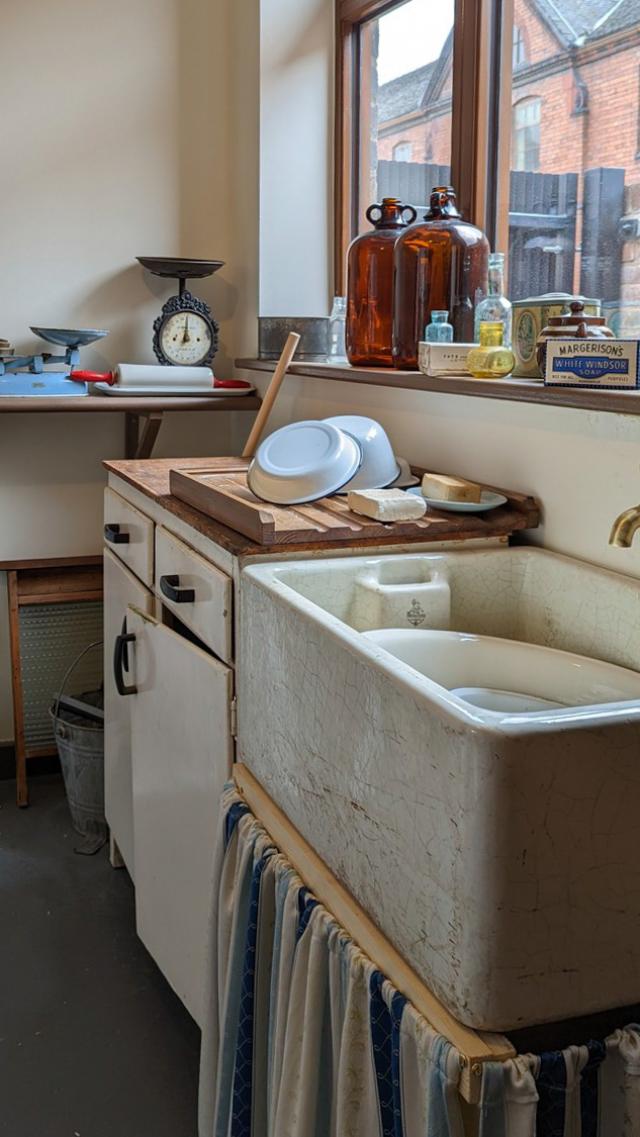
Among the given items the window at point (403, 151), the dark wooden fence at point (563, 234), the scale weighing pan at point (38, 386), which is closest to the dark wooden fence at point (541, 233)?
the dark wooden fence at point (563, 234)

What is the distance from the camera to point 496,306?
189cm

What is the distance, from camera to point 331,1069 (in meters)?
1.15

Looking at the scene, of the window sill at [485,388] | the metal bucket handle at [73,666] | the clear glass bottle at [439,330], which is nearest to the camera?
the window sill at [485,388]

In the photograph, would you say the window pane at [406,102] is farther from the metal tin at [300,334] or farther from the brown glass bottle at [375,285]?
the metal tin at [300,334]

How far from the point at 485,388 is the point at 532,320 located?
0.44 feet

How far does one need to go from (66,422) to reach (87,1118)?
168cm

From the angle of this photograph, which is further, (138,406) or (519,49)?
(138,406)

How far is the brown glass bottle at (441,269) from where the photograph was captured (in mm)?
2014

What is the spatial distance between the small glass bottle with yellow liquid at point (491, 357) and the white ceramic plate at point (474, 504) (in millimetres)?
190

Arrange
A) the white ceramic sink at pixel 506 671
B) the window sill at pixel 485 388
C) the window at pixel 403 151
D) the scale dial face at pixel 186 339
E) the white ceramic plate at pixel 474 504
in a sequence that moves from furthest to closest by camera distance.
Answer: the scale dial face at pixel 186 339, the window at pixel 403 151, the white ceramic plate at pixel 474 504, the window sill at pixel 485 388, the white ceramic sink at pixel 506 671

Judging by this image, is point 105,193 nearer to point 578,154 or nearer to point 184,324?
point 184,324

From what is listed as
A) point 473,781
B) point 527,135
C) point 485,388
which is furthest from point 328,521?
point 527,135

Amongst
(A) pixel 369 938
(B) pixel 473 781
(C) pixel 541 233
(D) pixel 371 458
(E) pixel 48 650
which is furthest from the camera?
(E) pixel 48 650

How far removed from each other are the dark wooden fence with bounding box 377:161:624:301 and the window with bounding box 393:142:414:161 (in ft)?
1.41
